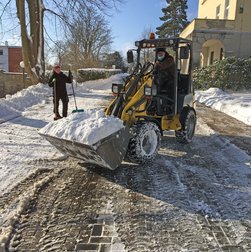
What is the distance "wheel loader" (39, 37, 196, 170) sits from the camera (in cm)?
473

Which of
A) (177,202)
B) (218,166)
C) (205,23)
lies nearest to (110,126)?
(177,202)

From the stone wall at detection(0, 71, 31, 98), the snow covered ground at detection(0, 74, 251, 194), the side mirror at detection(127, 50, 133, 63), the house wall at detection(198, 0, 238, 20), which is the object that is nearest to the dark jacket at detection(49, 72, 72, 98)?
the snow covered ground at detection(0, 74, 251, 194)

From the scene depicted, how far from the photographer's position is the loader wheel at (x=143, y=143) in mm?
5156

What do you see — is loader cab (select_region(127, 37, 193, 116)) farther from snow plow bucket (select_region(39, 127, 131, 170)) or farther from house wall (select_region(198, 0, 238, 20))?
house wall (select_region(198, 0, 238, 20))

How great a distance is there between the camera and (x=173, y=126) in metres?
6.56

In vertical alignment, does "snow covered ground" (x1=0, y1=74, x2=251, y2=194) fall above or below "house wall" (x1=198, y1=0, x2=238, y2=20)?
below

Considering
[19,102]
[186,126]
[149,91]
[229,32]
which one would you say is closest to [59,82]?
[19,102]

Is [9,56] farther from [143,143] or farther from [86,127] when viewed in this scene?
[86,127]

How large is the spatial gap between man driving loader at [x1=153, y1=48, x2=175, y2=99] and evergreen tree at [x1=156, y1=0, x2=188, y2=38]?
50961 millimetres

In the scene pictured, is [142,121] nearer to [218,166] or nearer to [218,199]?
[218,166]

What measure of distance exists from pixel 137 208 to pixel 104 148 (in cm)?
102

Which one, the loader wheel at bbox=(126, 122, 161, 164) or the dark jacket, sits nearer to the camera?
the loader wheel at bbox=(126, 122, 161, 164)

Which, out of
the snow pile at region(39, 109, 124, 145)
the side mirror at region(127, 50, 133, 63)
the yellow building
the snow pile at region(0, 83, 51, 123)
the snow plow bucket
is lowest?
the snow pile at region(0, 83, 51, 123)

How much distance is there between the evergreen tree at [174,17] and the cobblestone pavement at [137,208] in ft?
173
